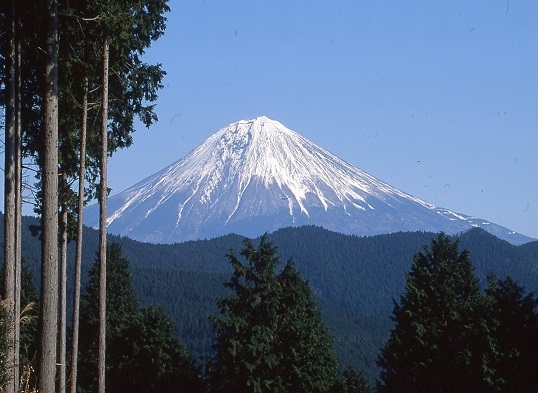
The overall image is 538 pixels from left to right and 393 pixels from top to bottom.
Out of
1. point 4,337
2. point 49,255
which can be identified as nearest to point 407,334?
point 49,255

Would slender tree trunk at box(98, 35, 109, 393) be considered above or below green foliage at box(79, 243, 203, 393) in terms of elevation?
above

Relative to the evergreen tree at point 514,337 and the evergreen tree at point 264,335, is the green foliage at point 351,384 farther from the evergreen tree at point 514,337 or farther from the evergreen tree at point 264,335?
the evergreen tree at point 514,337

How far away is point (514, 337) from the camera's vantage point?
33.4 meters

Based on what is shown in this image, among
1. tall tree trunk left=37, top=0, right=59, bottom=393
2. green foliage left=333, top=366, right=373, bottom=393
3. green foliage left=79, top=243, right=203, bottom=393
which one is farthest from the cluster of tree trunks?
green foliage left=333, top=366, right=373, bottom=393

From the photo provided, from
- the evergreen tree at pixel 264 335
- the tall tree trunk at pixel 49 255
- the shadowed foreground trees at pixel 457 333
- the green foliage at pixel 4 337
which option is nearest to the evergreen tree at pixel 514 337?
the shadowed foreground trees at pixel 457 333

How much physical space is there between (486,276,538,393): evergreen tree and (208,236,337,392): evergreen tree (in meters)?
9.13

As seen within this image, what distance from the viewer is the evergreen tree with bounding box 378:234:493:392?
3497cm

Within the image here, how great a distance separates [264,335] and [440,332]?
6879mm

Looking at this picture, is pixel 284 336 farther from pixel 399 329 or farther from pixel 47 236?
pixel 47 236

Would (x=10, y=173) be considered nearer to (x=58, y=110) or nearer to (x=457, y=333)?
(x=58, y=110)

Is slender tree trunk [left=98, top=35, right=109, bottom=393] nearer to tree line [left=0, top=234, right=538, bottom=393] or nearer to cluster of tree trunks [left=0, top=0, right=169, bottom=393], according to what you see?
cluster of tree trunks [left=0, top=0, right=169, bottom=393]

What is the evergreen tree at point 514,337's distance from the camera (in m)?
31.8

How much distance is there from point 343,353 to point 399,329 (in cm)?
12202

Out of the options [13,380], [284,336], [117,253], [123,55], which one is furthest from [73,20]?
[117,253]
